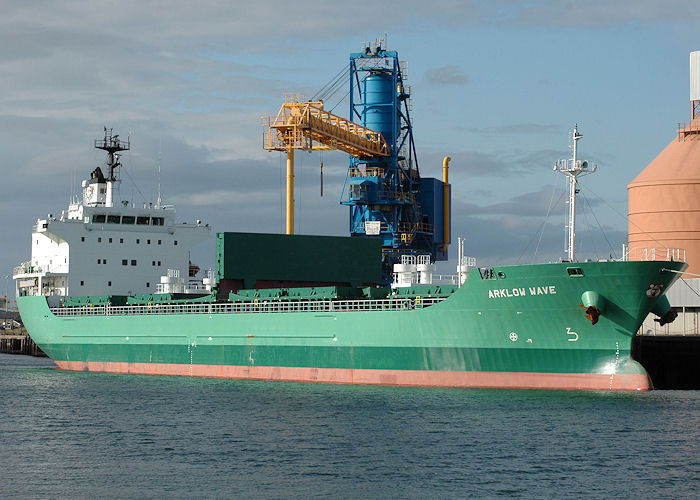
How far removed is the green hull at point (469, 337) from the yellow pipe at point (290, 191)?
7.35m

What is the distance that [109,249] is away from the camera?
48.9m

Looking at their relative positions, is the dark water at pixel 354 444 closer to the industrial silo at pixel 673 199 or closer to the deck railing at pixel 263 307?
the deck railing at pixel 263 307

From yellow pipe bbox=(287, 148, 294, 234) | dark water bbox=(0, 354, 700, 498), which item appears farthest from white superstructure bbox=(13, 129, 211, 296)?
dark water bbox=(0, 354, 700, 498)

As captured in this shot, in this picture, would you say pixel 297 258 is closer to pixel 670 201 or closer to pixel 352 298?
pixel 352 298

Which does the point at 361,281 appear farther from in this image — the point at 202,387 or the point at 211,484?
the point at 211,484

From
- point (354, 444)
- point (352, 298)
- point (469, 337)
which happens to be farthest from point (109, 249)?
point (354, 444)

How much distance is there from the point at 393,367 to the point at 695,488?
52.0 feet

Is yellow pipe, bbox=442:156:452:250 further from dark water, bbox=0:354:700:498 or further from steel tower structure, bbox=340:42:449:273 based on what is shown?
dark water, bbox=0:354:700:498

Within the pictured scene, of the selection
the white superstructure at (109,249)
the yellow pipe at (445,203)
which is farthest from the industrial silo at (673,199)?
the white superstructure at (109,249)

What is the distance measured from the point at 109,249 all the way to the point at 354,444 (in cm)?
2977

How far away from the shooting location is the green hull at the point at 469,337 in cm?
2914

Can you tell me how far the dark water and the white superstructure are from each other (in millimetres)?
17107

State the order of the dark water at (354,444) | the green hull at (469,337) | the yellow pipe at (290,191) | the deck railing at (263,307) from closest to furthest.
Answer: the dark water at (354,444) → the green hull at (469,337) → the deck railing at (263,307) → the yellow pipe at (290,191)

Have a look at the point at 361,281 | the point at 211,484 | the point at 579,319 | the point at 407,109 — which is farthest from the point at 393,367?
the point at 407,109
